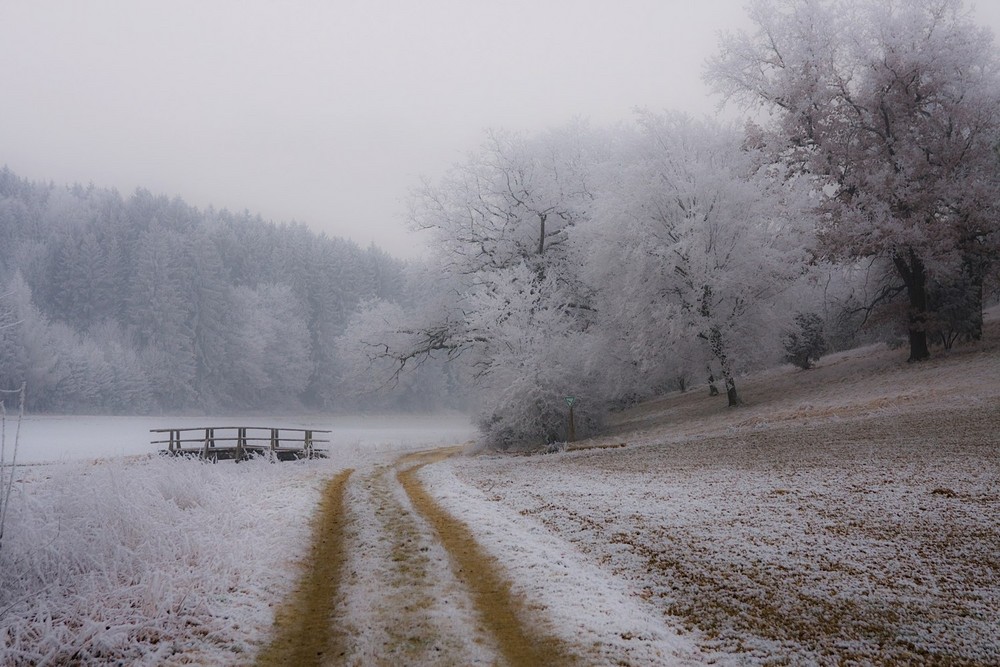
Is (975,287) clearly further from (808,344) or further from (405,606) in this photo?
(405,606)

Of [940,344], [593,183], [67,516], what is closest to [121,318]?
[593,183]

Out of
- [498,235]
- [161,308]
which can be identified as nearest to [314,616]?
[498,235]

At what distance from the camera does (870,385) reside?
23.7 meters

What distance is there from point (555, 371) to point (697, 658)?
2137cm

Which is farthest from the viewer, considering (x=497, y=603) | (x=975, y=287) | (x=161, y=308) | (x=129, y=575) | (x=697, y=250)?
(x=161, y=308)

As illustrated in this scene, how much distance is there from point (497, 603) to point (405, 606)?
3.30ft

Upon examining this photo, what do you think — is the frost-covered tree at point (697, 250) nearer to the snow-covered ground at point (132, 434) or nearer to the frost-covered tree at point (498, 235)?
the frost-covered tree at point (498, 235)

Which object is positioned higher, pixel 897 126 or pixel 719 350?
pixel 897 126

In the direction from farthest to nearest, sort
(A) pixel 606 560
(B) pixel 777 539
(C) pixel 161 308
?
(C) pixel 161 308 → (B) pixel 777 539 → (A) pixel 606 560

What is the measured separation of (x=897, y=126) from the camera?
2623cm

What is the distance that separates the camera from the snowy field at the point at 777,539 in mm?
5688

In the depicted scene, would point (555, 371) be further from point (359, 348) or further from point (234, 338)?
point (234, 338)

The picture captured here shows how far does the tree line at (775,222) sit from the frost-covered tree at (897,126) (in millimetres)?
78

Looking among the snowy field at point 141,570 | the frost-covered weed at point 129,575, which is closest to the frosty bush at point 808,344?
the snowy field at point 141,570
